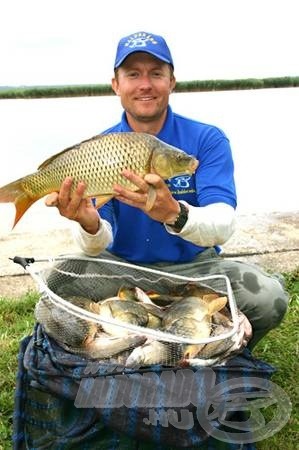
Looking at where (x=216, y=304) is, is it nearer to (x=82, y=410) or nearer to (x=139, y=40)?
(x=82, y=410)

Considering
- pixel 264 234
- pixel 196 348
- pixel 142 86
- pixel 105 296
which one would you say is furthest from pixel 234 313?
pixel 264 234

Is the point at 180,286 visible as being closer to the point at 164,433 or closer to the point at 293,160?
the point at 164,433

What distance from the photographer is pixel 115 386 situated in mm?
1744

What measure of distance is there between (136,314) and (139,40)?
1.05m

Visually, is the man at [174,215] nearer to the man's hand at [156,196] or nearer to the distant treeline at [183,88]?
the man's hand at [156,196]

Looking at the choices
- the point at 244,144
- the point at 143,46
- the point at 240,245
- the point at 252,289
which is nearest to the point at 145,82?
the point at 143,46

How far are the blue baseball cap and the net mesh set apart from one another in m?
0.79

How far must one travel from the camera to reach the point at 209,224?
7.09 ft

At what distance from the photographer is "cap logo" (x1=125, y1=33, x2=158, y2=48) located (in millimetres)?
2375

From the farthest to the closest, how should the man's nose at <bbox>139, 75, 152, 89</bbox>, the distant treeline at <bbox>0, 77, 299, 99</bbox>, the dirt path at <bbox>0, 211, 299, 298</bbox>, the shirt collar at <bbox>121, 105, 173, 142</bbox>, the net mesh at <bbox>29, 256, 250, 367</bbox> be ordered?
the distant treeline at <bbox>0, 77, 299, 99</bbox>
the dirt path at <bbox>0, 211, 299, 298</bbox>
the shirt collar at <bbox>121, 105, 173, 142</bbox>
the man's nose at <bbox>139, 75, 152, 89</bbox>
the net mesh at <bbox>29, 256, 250, 367</bbox>

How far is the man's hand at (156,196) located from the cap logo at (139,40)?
680mm

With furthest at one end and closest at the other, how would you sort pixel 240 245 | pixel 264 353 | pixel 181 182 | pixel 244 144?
pixel 244 144, pixel 240 245, pixel 264 353, pixel 181 182

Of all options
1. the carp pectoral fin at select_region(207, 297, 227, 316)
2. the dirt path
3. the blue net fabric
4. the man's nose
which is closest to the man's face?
the man's nose

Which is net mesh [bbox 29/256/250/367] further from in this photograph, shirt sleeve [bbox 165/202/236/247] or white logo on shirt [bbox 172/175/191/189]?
white logo on shirt [bbox 172/175/191/189]
